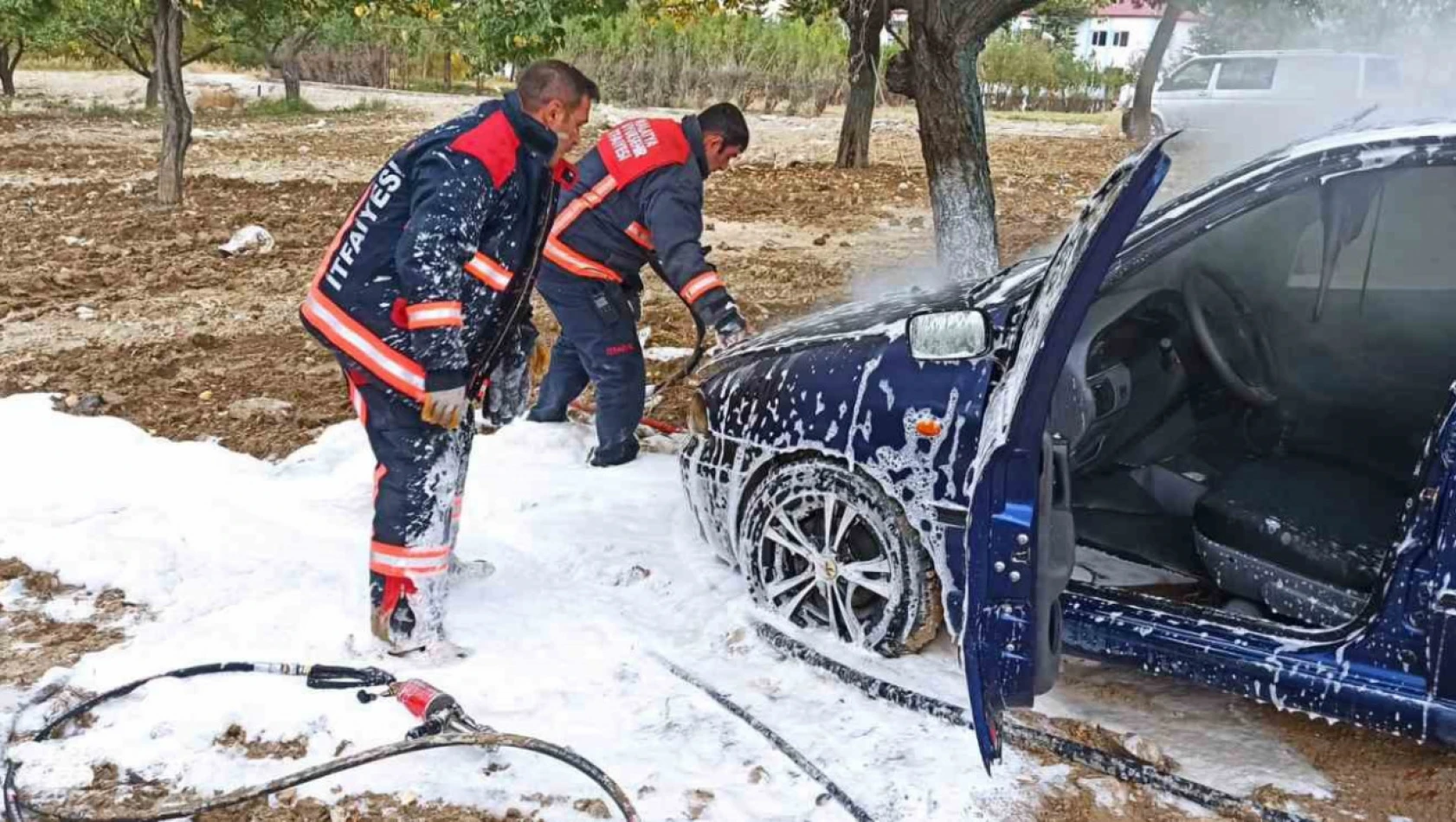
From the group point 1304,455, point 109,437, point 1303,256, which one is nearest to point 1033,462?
point 1304,455

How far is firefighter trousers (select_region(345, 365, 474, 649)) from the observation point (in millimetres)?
3688

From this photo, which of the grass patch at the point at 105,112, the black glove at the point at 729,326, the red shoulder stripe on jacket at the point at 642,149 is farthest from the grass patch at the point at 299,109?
the black glove at the point at 729,326

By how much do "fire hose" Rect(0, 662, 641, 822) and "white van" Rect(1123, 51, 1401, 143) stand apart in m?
16.5

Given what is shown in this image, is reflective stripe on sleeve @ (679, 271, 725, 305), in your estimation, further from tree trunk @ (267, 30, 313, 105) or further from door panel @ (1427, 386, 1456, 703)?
tree trunk @ (267, 30, 313, 105)

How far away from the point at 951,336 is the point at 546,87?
1.38 meters

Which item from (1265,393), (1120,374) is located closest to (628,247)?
(1120,374)

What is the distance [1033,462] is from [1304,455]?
156 centimetres

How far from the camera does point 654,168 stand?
16.4 feet

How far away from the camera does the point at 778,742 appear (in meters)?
3.25

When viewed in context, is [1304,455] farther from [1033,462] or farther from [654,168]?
[654,168]

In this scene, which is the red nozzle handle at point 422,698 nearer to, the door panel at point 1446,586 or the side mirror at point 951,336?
the side mirror at point 951,336

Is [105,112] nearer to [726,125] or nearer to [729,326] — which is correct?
[726,125]

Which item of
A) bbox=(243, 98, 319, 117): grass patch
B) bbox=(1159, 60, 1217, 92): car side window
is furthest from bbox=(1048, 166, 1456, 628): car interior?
bbox=(243, 98, 319, 117): grass patch

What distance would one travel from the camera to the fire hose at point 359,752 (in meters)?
2.96
